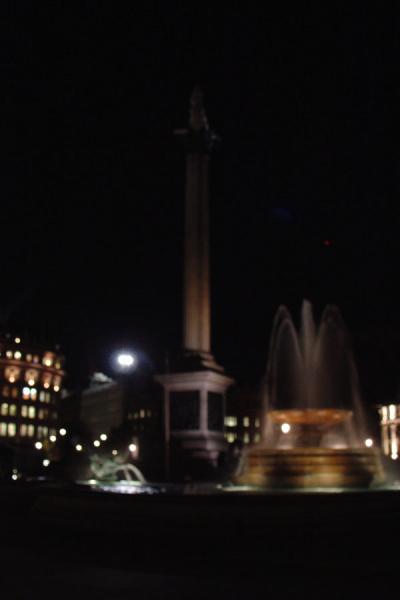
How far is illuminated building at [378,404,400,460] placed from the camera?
8212cm

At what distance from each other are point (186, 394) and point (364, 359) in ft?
189

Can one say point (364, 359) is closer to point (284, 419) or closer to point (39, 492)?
point (284, 419)

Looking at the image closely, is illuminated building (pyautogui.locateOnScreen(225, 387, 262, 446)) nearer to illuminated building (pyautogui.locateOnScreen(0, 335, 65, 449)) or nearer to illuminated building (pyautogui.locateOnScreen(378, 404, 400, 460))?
illuminated building (pyautogui.locateOnScreen(378, 404, 400, 460))

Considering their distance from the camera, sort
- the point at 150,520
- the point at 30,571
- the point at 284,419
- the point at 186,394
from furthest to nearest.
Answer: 1. the point at 186,394
2. the point at 284,419
3. the point at 150,520
4. the point at 30,571

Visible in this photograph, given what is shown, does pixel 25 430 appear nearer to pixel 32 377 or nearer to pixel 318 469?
pixel 32 377

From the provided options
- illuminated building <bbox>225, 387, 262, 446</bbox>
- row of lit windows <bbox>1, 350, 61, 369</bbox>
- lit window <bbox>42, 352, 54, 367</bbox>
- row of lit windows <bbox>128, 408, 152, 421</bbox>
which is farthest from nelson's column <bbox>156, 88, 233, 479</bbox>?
lit window <bbox>42, 352, 54, 367</bbox>

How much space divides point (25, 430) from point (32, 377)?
847 cm

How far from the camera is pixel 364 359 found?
85.3 meters

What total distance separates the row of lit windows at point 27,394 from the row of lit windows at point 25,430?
4254 mm

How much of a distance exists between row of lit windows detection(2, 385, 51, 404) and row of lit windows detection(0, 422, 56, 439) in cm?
425

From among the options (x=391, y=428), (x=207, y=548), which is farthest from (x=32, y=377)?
(x=207, y=548)

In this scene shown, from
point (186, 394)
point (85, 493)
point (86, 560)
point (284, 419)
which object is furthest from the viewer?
point (186, 394)

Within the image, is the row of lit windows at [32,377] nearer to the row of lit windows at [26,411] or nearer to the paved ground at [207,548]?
the row of lit windows at [26,411]

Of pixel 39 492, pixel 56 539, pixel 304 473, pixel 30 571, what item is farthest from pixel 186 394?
pixel 30 571
